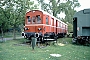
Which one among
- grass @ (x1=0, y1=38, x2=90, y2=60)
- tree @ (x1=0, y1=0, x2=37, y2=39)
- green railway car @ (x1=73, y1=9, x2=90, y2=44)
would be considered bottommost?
grass @ (x1=0, y1=38, x2=90, y2=60)

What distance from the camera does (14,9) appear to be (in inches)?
767

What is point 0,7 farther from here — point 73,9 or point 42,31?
point 73,9

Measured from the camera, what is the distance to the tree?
18.2m

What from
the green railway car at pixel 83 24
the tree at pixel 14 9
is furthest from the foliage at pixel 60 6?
the green railway car at pixel 83 24

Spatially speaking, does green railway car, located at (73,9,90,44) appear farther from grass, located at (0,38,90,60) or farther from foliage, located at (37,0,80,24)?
foliage, located at (37,0,80,24)

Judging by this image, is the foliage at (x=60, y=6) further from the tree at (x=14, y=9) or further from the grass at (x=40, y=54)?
the grass at (x=40, y=54)

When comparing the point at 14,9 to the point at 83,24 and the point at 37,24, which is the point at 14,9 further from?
the point at 83,24

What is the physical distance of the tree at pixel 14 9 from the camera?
59.7 feet

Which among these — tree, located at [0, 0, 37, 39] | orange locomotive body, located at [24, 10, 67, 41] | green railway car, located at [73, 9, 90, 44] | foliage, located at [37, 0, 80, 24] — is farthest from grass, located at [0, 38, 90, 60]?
foliage, located at [37, 0, 80, 24]

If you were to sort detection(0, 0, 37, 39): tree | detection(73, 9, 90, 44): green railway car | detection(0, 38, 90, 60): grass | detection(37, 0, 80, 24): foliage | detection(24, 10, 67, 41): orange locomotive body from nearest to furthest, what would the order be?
detection(0, 38, 90, 60): grass → detection(73, 9, 90, 44): green railway car → detection(24, 10, 67, 41): orange locomotive body → detection(0, 0, 37, 39): tree → detection(37, 0, 80, 24): foliage

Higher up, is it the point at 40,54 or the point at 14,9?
the point at 14,9

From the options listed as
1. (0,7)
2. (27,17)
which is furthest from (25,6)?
(27,17)

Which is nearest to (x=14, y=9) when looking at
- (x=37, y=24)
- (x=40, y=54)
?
(x=37, y=24)

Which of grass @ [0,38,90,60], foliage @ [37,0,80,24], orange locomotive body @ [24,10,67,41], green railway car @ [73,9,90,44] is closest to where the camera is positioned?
grass @ [0,38,90,60]
